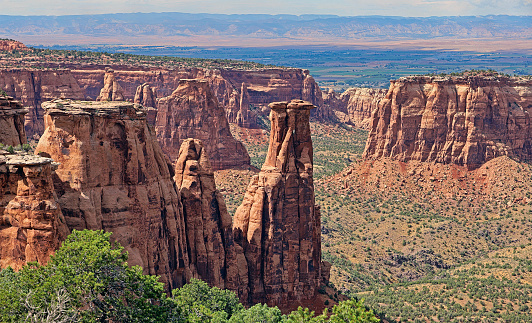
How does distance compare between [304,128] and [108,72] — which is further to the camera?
[108,72]

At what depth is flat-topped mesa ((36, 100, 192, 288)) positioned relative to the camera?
42.6 m

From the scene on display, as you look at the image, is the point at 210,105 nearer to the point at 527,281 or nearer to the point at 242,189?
the point at 242,189

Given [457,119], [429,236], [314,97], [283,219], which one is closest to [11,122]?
[283,219]

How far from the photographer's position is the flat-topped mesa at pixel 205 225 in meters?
50.7

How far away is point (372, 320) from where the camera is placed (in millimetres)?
37000

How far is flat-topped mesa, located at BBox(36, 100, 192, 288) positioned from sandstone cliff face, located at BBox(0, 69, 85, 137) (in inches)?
3212

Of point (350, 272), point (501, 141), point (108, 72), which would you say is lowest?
point (350, 272)

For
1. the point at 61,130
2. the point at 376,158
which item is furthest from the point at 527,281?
the point at 61,130

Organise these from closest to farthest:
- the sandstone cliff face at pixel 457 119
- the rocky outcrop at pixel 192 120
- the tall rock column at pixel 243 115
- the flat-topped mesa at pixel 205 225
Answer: the flat-topped mesa at pixel 205 225 → the sandstone cliff face at pixel 457 119 → the rocky outcrop at pixel 192 120 → the tall rock column at pixel 243 115

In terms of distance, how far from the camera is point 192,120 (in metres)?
107

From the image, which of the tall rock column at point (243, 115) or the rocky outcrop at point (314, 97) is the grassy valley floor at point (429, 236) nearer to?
the tall rock column at point (243, 115)

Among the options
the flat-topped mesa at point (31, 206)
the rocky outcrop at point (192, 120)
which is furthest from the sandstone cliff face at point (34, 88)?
the flat-topped mesa at point (31, 206)

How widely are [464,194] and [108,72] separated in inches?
2911

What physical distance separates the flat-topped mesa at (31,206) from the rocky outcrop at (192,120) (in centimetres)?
6896
